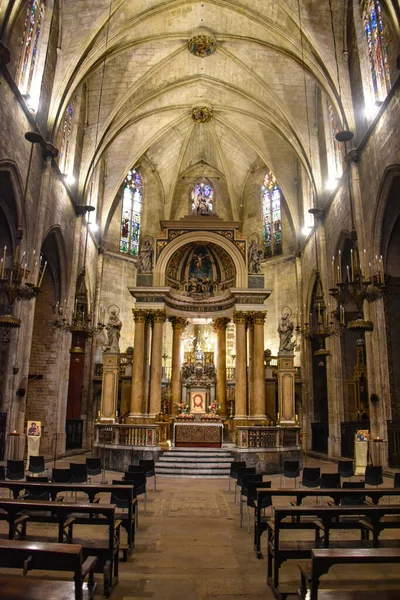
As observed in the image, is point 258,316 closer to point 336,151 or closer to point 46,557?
point 336,151

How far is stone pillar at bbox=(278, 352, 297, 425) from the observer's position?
19125 mm

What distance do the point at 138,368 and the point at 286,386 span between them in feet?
20.2

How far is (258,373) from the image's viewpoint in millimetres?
20562

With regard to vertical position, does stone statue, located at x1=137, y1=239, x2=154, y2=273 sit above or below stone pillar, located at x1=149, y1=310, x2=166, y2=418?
above

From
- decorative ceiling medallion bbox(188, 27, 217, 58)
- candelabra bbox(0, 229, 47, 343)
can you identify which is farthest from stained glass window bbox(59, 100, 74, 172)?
candelabra bbox(0, 229, 47, 343)

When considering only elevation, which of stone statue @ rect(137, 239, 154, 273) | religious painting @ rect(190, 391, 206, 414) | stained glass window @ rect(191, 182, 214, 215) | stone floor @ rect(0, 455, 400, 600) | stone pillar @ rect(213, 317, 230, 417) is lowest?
stone floor @ rect(0, 455, 400, 600)

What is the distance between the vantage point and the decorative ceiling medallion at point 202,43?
2344 centimetres

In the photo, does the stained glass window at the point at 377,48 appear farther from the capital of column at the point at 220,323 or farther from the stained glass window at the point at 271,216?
the stained glass window at the point at 271,216

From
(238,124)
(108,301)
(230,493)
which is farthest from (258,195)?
(230,493)

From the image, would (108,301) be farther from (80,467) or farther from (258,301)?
(80,467)

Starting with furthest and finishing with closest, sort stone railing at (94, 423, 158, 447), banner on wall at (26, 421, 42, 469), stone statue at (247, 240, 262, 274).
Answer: stone statue at (247, 240, 262, 274) < stone railing at (94, 423, 158, 447) < banner on wall at (26, 421, 42, 469)

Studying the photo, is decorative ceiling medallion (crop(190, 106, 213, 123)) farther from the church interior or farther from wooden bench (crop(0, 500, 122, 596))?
wooden bench (crop(0, 500, 122, 596))

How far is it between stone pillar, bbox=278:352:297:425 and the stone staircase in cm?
290

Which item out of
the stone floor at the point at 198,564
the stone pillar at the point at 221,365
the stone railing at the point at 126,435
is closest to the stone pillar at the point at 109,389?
the stone railing at the point at 126,435
